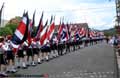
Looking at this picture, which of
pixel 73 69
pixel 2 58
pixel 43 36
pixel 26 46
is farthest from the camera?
pixel 43 36

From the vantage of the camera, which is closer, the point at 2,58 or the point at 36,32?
the point at 2,58

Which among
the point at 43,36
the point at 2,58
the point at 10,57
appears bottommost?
the point at 43,36

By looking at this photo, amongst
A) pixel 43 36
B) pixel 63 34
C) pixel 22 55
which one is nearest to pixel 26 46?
pixel 22 55

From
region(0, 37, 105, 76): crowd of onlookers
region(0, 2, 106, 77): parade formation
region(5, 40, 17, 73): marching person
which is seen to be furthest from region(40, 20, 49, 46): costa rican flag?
region(5, 40, 17, 73): marching person

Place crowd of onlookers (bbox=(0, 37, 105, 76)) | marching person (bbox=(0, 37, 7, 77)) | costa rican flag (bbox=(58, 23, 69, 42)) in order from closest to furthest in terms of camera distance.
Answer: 1. marching person (bbox=(0, 37, 7, 77))
2. crowd of onlookers (bbox=(0, 37, 105, 76))
3. costa rican flag (bbox=(58, 23, 69, 42))

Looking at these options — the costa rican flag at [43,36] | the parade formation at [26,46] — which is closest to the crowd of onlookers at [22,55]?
the parade formation at [26,46]

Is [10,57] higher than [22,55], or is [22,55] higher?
[10,57]

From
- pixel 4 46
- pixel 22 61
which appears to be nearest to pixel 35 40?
pixel 22 61

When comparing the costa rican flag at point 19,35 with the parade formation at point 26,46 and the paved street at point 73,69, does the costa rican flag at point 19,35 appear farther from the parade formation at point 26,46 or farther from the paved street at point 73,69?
the paved street at point 73,69

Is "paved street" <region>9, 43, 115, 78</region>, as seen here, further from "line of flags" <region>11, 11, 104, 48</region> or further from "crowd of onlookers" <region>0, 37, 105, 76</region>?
"line of flags" <region>11, 11, 104, 48</region>

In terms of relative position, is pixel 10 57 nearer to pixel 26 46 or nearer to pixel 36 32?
pixel 26 46

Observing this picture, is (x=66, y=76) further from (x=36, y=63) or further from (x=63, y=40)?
(x=63, y=40)

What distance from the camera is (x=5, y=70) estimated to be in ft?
62.6

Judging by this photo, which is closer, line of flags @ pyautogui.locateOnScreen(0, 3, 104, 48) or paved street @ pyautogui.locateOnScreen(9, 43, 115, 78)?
paved street @ pyautogui.locateOnScreen(9, 43, 115, 78)
